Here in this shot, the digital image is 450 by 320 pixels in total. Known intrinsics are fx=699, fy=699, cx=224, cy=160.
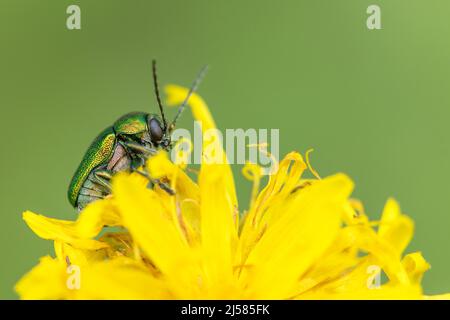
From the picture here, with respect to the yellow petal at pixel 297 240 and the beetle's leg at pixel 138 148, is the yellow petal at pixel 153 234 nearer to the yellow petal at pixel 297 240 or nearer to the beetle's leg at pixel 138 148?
the yellow petal at pixel 297 240

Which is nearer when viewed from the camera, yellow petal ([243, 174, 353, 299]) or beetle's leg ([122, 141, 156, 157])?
yellow petal ([243, 174, 353, 299])

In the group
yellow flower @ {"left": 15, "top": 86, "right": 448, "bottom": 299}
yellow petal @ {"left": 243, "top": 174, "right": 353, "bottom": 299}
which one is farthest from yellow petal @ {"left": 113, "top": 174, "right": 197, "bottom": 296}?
yellow petal @ {"left": 243, "top": 174, "right": 353, "bottom": 299}

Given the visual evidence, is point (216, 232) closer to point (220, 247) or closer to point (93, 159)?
point (220, 247)

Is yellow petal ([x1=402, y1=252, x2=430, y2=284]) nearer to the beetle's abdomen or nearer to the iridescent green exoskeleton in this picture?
the iridescent green exoskeleton

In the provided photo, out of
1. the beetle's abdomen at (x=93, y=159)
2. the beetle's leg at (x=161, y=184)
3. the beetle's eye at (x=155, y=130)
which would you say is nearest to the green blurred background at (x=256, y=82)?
the beetle's eye at (x=155, y=130)

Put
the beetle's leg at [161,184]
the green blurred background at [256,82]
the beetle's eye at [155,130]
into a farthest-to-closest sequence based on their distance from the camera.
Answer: the green blurred background at [256,82] → the beetle's eye at [155,130] → the beetle's leg at [161,184]
